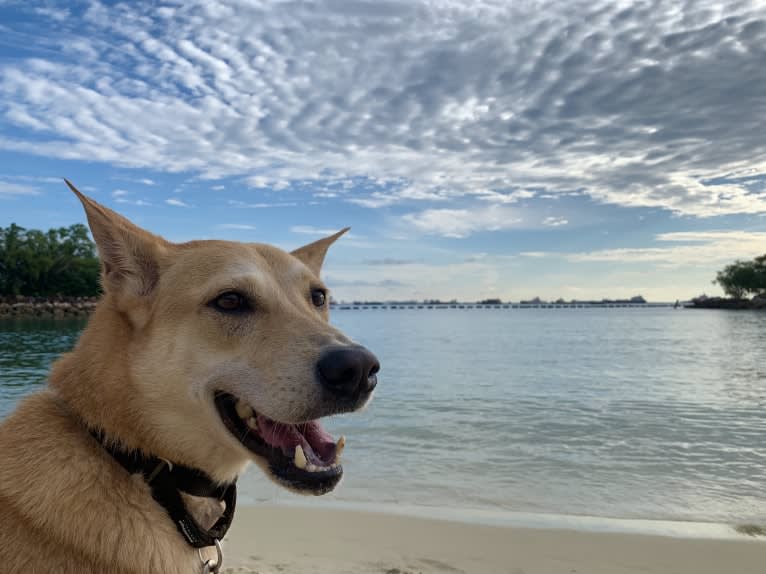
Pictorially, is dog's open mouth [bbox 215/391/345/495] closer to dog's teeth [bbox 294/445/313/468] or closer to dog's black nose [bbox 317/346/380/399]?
dog's teeth [bbox 294/445/313/468]

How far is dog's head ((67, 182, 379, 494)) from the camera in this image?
279cm

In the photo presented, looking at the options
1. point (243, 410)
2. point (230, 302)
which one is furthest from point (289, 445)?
point (230, 302)

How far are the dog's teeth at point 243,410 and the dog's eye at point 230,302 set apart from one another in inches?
20.4

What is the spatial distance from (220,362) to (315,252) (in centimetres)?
156

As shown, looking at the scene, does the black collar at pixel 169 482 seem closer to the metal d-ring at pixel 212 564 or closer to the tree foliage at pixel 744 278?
the metal d-ring at pixel 212 564

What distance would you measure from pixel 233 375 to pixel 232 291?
49 cm

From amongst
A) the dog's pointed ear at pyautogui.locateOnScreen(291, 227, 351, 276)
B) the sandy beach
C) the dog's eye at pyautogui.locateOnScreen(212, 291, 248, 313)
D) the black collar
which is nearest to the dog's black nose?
the dog's eye at pyautogui.locateOnScreen(212, 291, 248, 313)

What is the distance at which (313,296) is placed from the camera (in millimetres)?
3750

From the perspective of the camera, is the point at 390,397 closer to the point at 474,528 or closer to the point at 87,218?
the point at 474,528

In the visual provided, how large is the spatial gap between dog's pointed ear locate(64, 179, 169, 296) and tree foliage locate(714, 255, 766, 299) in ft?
527

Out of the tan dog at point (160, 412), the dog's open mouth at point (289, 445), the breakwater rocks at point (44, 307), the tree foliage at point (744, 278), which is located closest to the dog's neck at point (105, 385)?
the tan dog at point (160, 412)

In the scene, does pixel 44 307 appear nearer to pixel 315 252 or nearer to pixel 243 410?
pixel 315 252

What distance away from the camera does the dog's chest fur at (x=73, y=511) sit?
2541 mm

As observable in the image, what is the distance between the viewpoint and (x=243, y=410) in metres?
2.97
